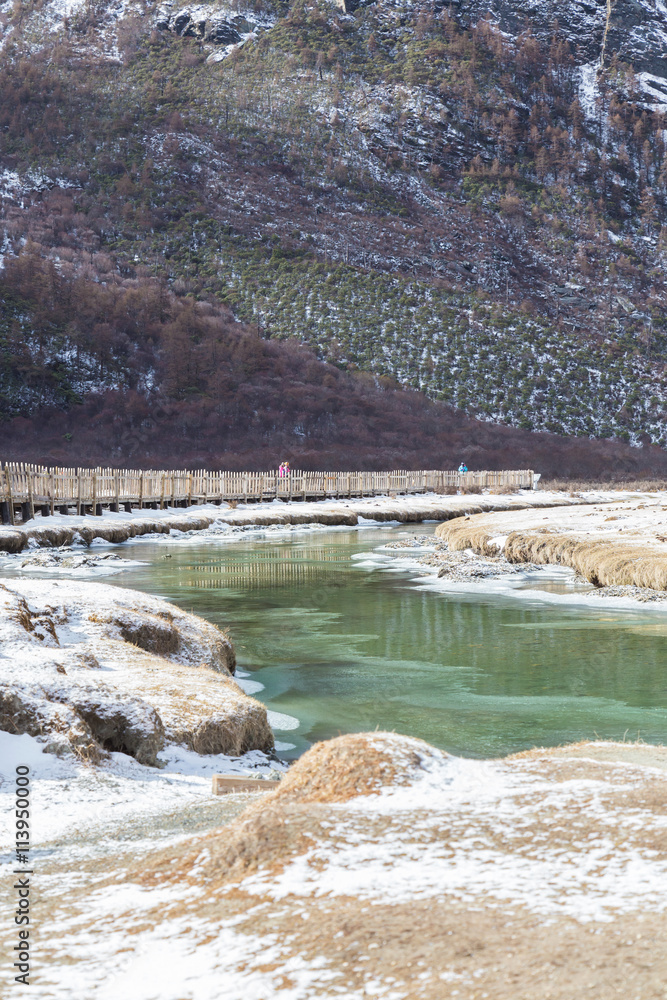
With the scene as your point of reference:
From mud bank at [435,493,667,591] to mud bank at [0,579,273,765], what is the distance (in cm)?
1025

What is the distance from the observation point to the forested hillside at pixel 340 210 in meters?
74.2

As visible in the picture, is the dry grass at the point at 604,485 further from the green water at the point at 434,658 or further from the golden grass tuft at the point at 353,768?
the golden grass tuft at the point at 353,768

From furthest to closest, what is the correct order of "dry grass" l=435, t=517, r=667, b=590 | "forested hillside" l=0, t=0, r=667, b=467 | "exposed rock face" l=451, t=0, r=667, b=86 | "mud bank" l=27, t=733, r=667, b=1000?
"exposed rock face" l=451, t=0, r=667, b=86 → "forested hillside" l=0, t=0, r=667, b=467 → "dry grass" l=435, t=517, r=667, b=590 → "mud bank" l=27, t=733, r=667, b=1000

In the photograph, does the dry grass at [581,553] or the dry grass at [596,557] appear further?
the dry grass at [581,553]

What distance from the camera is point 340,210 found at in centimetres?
9869

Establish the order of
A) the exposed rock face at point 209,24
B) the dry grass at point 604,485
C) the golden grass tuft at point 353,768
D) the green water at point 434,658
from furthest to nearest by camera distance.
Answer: the exposed rock face at point 209,24, the dry grass at point 604,485, the green water at point 434,658, the golden grass tuft at point 353,768

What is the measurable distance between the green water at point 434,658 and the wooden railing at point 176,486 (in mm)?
10503

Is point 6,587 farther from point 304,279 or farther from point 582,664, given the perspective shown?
point 304,279

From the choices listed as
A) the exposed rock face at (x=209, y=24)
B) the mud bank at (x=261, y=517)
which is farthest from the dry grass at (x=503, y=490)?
the exposed rock face at (x=209, y=24)

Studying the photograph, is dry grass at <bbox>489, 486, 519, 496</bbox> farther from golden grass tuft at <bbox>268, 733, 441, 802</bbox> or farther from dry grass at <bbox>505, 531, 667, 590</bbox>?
golden grass tuft at <bbox>268, 733, 441, 802</bbox>

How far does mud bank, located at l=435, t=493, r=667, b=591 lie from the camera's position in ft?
60.6

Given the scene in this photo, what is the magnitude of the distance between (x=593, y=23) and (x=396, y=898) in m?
145

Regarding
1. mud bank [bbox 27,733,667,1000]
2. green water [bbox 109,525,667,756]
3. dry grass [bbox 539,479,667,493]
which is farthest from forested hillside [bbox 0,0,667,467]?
mud bank [bbox 27,733,667,1000]

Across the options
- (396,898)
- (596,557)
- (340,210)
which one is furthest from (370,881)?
(340,210)
